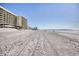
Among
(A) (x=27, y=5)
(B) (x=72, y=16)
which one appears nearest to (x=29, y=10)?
(A) (x=27, y=5)

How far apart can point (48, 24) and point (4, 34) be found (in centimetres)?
78

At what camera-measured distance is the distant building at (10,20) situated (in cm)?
307

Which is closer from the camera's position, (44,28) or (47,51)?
(47,51)

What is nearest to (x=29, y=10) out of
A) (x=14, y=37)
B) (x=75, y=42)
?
(x=14, y=37)

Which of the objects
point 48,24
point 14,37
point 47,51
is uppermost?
point 48,24

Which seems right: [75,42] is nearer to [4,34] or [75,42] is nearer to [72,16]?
[72,16]

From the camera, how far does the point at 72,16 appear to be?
3.06 meters

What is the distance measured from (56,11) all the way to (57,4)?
0.13 meters

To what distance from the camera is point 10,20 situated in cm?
311

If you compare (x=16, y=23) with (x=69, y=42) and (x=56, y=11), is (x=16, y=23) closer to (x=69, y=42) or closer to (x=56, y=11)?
(x=56, y=11)

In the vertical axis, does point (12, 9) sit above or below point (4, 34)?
above

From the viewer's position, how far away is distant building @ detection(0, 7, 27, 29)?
121 inches

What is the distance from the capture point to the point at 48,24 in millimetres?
3129

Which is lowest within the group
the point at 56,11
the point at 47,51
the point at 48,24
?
the point at 47,51
